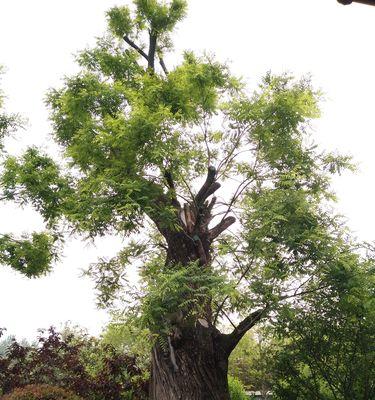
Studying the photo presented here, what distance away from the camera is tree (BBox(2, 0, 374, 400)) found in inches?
234

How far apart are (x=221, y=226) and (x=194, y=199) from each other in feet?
3.74

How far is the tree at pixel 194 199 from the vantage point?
5938mm

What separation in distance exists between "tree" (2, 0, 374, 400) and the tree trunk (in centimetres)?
2

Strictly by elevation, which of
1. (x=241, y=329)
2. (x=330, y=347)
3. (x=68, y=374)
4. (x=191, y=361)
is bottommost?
(x=330, y=347)

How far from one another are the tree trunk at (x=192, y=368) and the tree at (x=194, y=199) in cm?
2

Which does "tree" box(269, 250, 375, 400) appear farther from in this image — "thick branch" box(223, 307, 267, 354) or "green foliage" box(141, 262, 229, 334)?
"green foliage" box(141, 262, 229, 334)

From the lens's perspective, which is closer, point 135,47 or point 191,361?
point 191,361

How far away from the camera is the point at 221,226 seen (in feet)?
29.1

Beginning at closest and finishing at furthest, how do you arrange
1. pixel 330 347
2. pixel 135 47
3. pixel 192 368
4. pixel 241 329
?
1. pixel 192 368
2. pixel 241 329
3. pixel 330 347
4. pixel 135 47

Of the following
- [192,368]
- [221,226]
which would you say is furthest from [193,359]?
[221,226]

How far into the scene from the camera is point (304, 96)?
715cm

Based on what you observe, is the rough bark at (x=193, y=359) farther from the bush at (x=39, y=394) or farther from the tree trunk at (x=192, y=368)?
the bush at (x=39, y=394)

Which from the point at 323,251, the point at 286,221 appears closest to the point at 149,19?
the point at 286,221

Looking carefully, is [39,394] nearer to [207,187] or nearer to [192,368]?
[192,368]
